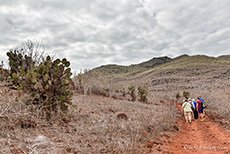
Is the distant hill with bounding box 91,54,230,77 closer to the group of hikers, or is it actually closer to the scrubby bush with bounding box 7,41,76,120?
the group of hikers

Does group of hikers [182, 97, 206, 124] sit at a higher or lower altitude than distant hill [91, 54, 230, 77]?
lower

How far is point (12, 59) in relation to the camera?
8.09 meters

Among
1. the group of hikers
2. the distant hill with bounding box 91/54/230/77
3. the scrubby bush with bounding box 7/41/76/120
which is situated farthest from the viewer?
the distant hill with bounding box 91/54/230/77

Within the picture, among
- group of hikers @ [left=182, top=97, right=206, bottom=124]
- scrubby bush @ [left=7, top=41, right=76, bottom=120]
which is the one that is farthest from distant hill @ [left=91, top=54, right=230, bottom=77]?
scrubby bush @ [left=7, top=41, right=76, bottom=120]

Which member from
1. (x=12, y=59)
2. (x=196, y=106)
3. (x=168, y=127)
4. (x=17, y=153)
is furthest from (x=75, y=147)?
(x=196, y=106)

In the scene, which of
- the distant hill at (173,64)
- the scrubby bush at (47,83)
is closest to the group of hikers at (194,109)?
the scrubby bush at (47,83)

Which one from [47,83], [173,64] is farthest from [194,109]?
[173,64]


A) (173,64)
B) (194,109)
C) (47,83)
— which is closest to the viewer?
(47,83)

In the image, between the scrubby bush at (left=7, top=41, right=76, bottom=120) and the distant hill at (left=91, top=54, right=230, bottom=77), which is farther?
the distant hill at (left=91, top=54, right=230, bottom=77)

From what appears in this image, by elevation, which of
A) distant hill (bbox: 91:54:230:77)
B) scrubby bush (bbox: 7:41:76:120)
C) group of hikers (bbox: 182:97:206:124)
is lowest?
group of hikers (bbox: 182:97:206:124)

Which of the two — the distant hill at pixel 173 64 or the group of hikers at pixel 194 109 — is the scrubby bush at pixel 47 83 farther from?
the distant hill at pixel 173 64

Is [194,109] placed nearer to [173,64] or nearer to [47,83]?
[47,83]

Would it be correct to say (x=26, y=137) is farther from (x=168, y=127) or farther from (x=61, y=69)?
(x=168, y=127)

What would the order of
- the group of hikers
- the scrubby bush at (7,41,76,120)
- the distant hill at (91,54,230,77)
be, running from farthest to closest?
the distant hill at (91,54,230,77)
the group of hikers
the scrubby bush at (7,41,76,120)
